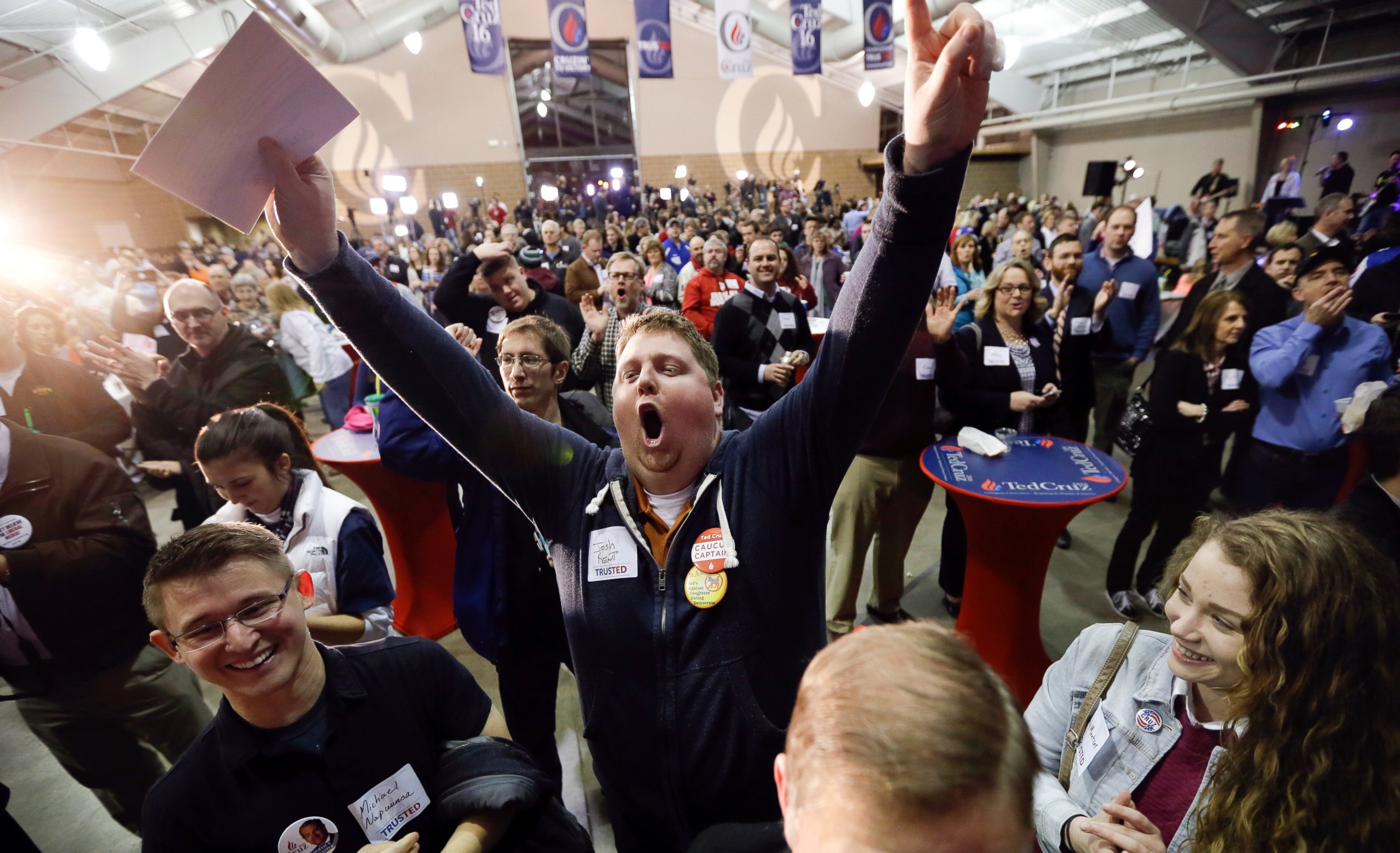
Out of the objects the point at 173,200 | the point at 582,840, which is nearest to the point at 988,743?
the point at 582,840

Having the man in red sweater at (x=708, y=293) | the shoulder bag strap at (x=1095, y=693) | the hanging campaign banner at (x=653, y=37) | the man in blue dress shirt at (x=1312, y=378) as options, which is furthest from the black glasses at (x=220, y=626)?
the hanging campaign banner at (x=653, y=37)

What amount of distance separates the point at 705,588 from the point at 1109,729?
3.30 feet

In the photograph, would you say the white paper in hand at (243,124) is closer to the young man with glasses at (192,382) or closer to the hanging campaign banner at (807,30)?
the young man with glasses at (192,382)

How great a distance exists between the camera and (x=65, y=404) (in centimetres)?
298

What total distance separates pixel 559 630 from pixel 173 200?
2364 centimetres

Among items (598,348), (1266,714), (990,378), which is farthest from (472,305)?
(1266,714)

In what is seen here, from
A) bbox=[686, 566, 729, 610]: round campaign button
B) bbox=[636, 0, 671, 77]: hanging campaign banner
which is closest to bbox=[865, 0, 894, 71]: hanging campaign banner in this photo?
bbox=[636, 0, 671, 77]: hanging campaign banner

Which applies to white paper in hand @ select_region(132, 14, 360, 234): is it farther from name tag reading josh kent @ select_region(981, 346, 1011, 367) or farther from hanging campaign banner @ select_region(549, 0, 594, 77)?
hanging campaign banner @ select_region(549, 0, 594, 77)

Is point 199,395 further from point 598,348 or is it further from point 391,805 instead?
point 391,805

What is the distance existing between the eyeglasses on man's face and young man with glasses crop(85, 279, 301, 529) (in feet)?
6.07

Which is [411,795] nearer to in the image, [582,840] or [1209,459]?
[582,840]

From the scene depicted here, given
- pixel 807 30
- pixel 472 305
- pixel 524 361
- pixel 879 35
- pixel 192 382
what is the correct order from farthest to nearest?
pixel 807 30, pixel 879 35, pixel 472 305, pixel 192 382, pixel 524 361

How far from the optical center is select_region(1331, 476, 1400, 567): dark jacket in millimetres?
1894

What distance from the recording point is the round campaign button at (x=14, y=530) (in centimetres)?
183
